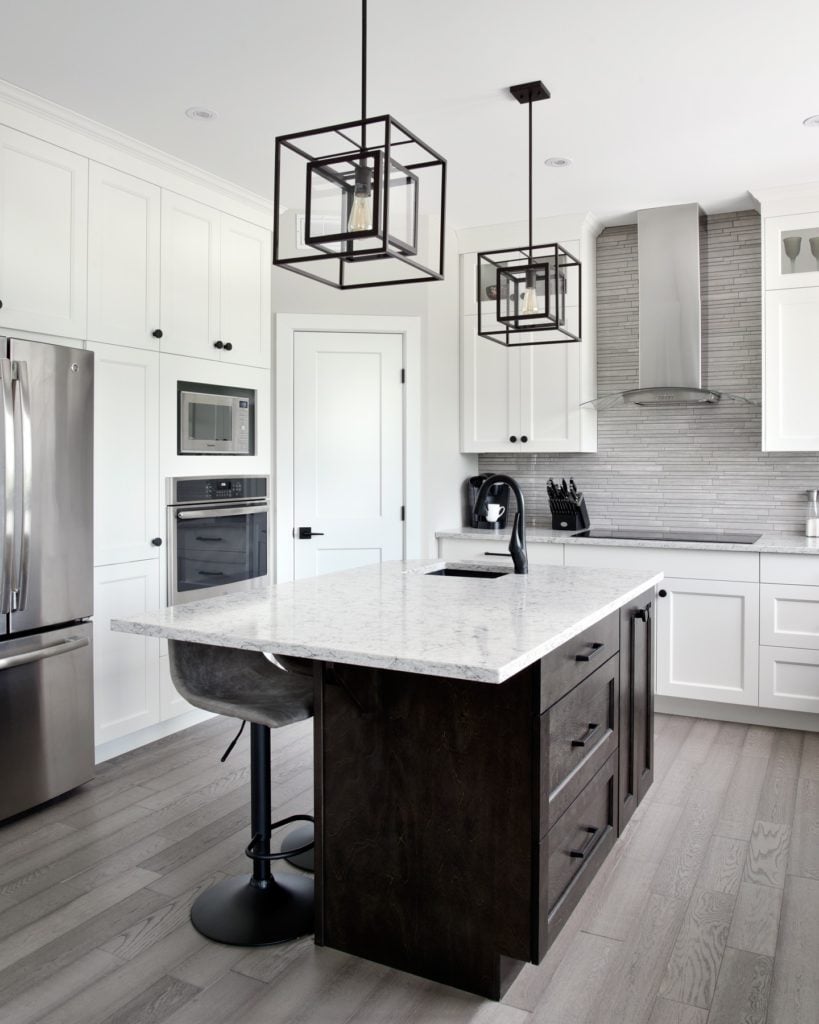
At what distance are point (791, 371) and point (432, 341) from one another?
1.87 metres

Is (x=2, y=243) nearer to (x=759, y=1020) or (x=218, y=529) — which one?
(x=218, y=529)

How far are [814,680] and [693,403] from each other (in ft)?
5.34

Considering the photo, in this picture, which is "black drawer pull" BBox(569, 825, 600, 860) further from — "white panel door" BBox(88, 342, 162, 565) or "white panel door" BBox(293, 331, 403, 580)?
"white panel door" BBox(293, 331, 403, 580)

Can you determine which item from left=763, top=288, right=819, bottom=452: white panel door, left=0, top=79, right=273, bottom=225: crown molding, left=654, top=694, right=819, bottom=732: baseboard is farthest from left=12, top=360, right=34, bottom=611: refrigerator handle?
left=763, top=288, right=819, bottom=452: white panel door

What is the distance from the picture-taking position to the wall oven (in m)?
3.74

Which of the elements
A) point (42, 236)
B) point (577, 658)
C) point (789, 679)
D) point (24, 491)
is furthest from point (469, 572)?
point (42, 236)

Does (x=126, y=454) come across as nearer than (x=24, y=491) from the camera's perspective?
No

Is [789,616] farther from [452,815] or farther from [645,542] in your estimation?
[452,815]

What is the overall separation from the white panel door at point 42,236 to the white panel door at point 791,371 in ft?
10.5

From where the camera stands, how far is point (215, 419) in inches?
155

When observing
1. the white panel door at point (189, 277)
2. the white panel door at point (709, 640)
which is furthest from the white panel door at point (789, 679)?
the white panel door at point (189, 277)

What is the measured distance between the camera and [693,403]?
4.64m

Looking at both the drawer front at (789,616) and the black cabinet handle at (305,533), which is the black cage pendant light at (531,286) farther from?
the black cabinet handle at (305,533)

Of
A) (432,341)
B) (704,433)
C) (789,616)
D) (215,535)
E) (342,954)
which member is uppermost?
(432,341)
